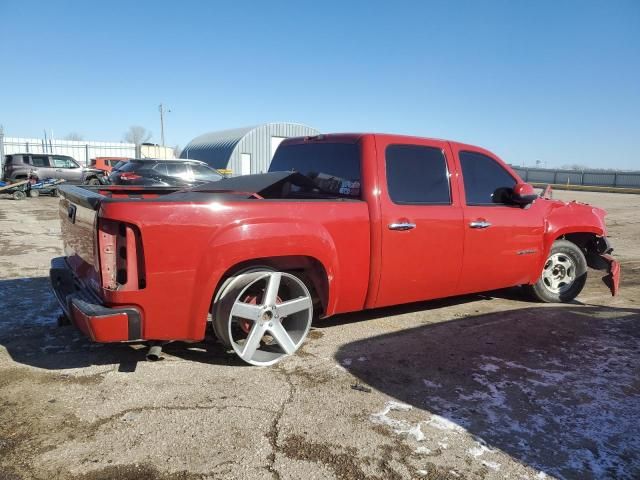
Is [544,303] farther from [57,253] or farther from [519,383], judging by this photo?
[57,253]

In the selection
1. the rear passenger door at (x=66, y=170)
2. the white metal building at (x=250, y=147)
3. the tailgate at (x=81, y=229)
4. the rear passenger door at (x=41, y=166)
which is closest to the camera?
the tailgate at (x=81, y=229)

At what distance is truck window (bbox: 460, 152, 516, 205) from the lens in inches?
172

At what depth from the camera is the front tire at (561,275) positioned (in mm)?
5254

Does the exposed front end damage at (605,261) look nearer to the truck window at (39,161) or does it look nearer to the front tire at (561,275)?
the front tire at (561,275)

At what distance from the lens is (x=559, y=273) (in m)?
5.38

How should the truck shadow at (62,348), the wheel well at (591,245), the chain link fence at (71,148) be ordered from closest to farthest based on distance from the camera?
the truck shadow at (62,348)
the wheel well at (591,245)
the chain link fence at (71,148)

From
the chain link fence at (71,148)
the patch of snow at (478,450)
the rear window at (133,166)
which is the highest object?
the chain link fence at (71,148)

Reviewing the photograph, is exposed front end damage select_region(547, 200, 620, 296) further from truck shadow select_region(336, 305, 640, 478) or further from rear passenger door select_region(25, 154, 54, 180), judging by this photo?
rear passenger door select_region(25, 154, 54, 180)

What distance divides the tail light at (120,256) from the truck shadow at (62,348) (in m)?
0.86

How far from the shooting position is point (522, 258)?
4715 mm

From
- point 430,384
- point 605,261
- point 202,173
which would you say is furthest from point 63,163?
point 430,384

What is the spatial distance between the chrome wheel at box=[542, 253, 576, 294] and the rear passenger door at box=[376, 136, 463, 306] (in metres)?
1.68

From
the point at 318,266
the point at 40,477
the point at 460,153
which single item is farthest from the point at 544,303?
the point at 40,477

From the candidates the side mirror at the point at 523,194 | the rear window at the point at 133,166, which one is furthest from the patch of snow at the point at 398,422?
the rear window at the point at 133,166
